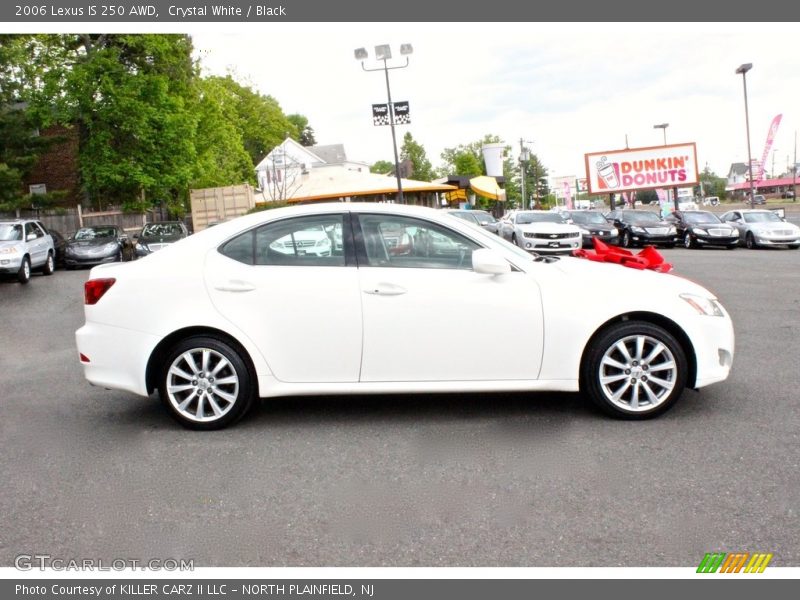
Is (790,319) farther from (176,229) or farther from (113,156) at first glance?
(113,156)

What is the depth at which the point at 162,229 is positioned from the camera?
2506 cm

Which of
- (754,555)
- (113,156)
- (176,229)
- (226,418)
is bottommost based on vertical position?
(754,555)

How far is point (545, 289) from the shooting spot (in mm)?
5039

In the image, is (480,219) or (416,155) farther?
(416,155)

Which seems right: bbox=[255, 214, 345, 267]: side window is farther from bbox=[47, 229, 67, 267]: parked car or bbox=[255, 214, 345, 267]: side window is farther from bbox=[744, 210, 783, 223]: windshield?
bbox=[744, 210, 783, 223]: windshield

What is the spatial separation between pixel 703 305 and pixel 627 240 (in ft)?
78.7

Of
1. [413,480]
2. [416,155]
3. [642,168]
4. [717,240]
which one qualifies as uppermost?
[416,155]

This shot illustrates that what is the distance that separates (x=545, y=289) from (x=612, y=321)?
520mm

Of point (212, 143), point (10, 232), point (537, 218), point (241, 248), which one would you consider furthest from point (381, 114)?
point (241, 248)

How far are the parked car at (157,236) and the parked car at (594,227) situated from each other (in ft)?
45.4

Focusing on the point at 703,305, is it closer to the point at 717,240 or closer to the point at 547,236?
the point at 547,236

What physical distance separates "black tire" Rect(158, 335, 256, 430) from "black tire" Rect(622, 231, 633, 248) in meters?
24.7

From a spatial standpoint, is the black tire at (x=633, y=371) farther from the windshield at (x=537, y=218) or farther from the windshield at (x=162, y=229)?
the windshield at (x=162, y=229)

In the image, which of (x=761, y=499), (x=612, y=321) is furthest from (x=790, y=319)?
(x=761, y=499)
